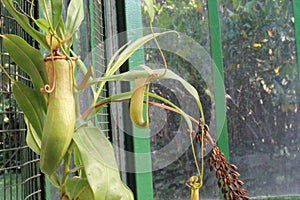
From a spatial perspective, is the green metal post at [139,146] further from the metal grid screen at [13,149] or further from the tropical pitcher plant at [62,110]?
the tropical pitcher plant at [62,110]

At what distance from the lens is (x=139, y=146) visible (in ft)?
5.67

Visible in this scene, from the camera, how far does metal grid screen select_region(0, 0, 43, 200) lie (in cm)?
87

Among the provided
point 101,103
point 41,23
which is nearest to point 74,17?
point 41,23

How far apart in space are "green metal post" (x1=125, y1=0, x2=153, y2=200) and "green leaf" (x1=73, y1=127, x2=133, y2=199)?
926 mm

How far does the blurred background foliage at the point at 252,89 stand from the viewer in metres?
1.78

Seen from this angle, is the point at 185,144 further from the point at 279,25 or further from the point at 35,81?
the point at 35,81

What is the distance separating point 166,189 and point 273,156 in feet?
1.48

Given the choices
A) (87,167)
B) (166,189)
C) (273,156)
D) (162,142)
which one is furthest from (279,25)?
(87,167)

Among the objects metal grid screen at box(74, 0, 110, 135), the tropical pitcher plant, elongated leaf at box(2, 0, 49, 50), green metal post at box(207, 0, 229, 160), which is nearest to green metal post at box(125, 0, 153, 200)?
metal grid screen at box(74, 0, 110, 135)

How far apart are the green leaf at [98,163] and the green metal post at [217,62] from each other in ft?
3.43

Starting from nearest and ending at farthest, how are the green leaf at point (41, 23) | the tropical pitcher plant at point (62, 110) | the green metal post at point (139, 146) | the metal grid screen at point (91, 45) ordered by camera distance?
the tropical pitcher plant at point (62, 110) < the green leaf at point (41, 23) < the metal grid screen at point (91, 45) < the green metal post at point (139, 146)

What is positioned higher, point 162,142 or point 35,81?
Result: point 35,81

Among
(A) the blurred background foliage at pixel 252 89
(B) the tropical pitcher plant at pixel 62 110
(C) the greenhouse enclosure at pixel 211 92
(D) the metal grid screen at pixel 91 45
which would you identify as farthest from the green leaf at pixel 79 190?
(A) the blurred background foliage at pixel 252 89

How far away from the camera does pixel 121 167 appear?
5.64 ft
